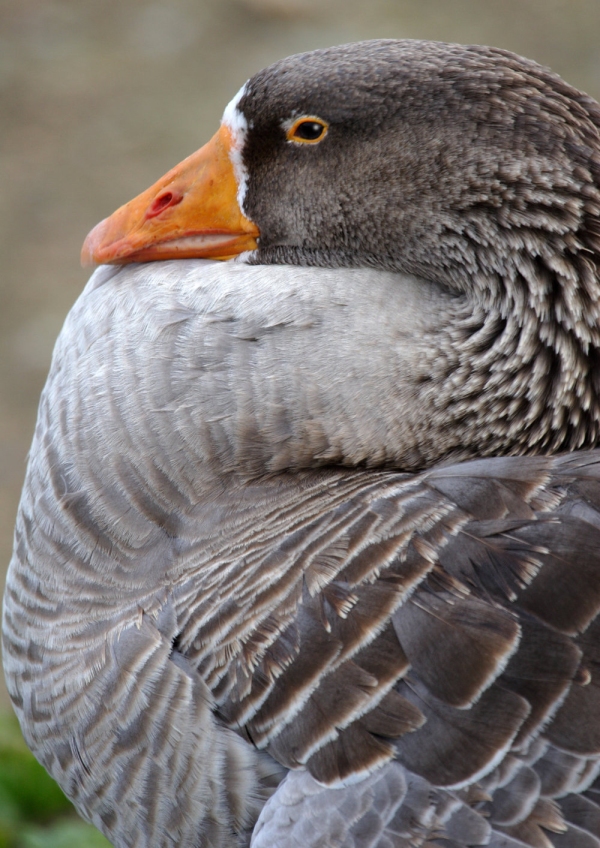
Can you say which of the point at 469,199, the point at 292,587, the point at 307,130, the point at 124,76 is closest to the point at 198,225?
the point at 307,130

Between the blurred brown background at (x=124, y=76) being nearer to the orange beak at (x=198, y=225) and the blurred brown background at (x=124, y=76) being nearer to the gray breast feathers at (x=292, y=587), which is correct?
the orange beak at (x=198, y=225)

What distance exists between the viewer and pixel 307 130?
2262mm

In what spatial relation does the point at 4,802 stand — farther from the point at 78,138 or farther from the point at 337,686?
the point at 78,138

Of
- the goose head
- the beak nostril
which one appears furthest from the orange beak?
the goose head

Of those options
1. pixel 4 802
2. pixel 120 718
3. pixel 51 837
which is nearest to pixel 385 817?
pixel 120 718

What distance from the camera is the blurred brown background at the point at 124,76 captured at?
6289mm

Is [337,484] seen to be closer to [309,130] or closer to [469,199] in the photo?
[469,199]

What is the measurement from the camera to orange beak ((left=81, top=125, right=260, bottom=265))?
2387 millimetres

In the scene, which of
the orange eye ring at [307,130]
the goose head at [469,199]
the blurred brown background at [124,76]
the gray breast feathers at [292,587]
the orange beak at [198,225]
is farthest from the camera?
the blurred brown background at [124,76]

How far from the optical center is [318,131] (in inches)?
88.8

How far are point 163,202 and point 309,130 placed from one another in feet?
1.39

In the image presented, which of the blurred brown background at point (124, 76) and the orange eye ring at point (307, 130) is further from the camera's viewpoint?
the blurred brown background at point (124, 76)

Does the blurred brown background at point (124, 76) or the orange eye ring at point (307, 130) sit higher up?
the blurred brown background at point (124, 76)

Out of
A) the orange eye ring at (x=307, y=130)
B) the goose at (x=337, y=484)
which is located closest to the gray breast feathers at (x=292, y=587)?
the goose at (x=337, y=484)
